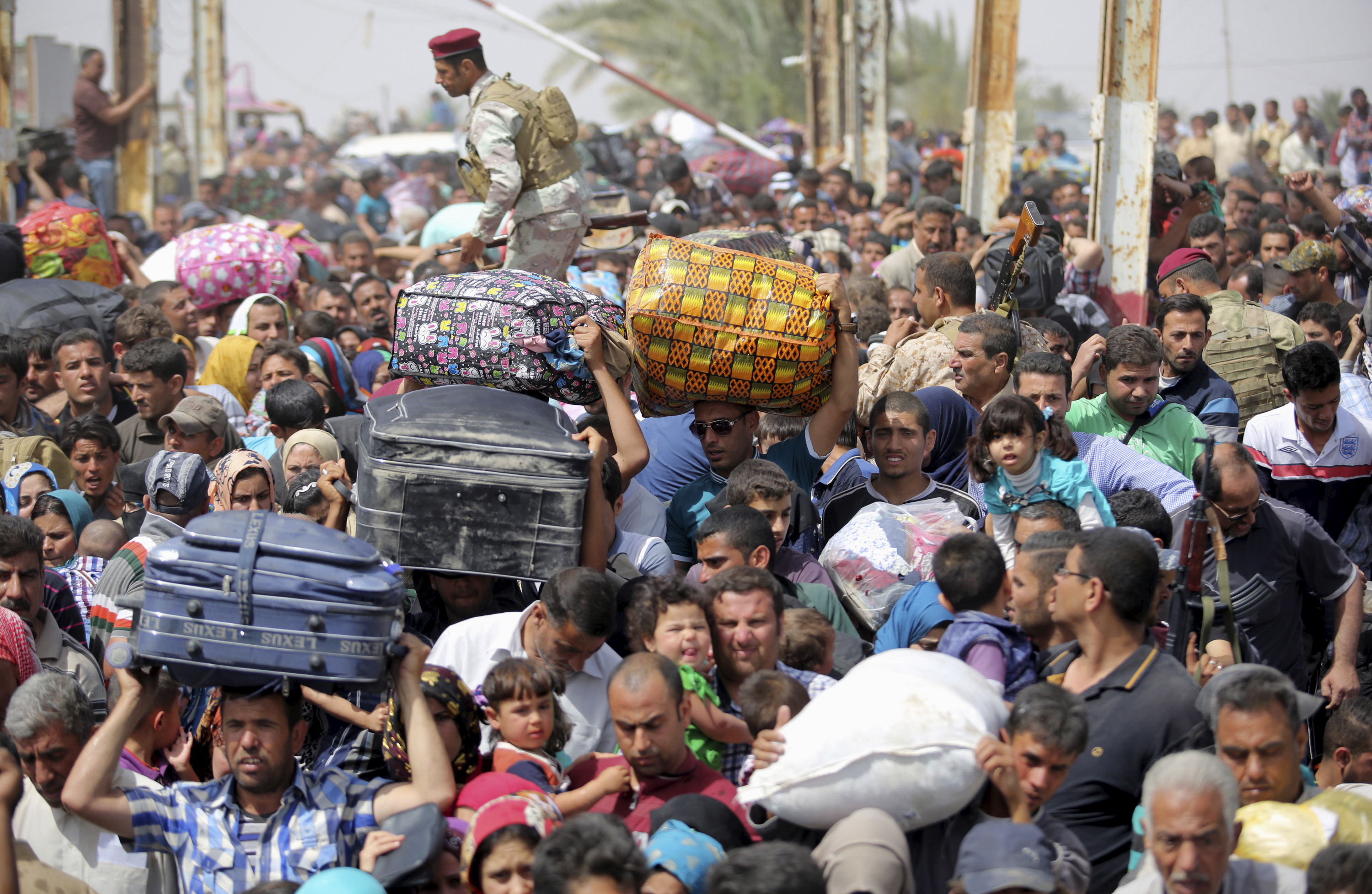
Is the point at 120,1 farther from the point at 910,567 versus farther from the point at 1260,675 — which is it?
the point at 1260,675

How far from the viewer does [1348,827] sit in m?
3.40

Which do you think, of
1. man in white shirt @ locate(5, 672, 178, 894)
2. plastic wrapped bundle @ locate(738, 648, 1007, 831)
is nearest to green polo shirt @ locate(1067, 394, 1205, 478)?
plastic wrapped bundle @ locate(738, 648, 1007, 831)

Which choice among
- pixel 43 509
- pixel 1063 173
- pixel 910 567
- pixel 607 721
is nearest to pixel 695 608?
pixel 607 721

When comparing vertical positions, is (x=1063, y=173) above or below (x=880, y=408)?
above

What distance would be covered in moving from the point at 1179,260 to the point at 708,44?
27119 millimetres

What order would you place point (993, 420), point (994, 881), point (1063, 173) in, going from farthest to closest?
1. point (1063, 173)
2. point (993, 420)
3. point (994, 881)

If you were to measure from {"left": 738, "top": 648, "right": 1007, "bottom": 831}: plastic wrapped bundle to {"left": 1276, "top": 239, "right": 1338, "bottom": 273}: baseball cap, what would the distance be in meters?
6.59

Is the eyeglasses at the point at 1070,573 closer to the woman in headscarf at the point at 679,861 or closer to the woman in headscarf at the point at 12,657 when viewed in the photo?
the woman in headscarf at the point at 679,861

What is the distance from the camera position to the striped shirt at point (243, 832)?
3541mm

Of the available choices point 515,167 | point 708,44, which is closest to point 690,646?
point 515,167

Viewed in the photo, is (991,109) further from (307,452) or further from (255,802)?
(255,802)

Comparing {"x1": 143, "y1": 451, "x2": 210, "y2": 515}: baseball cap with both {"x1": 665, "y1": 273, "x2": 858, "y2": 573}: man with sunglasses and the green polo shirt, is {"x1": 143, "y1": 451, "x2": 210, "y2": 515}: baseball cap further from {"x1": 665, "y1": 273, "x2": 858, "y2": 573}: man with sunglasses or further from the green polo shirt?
the green polo shirt

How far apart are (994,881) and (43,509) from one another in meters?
4.18

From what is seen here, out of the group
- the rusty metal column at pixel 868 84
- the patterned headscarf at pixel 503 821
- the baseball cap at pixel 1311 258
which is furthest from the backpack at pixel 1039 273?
the rusty metal column at pixel 868 84
